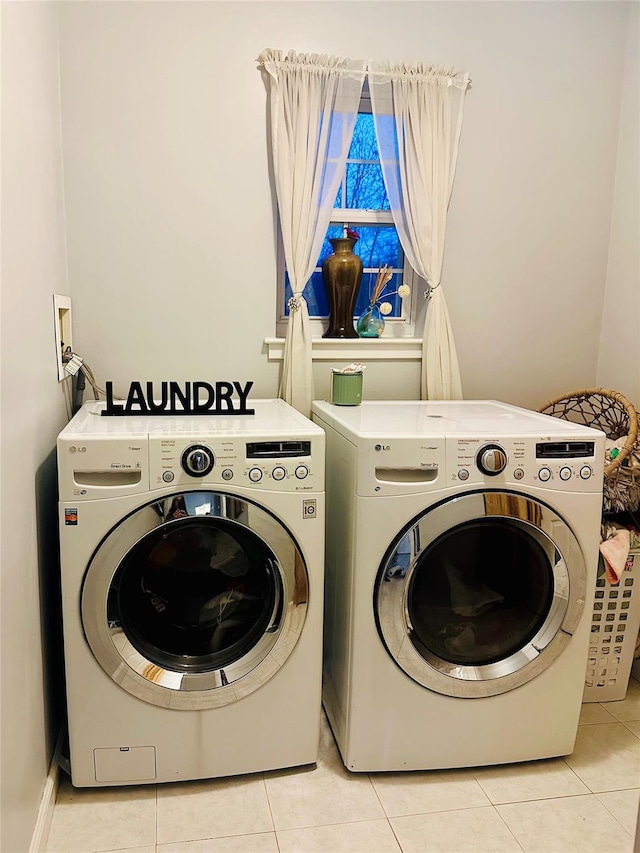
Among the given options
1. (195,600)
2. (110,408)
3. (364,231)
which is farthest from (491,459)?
(364,231)

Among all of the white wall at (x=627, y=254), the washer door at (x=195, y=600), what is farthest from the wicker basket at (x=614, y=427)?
the washer door at (x=195, y=600)

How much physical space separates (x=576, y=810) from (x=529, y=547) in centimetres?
70

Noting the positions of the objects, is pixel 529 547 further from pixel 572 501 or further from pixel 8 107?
pixel 8 107

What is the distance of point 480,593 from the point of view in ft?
6.27

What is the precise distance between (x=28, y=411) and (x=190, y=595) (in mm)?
627

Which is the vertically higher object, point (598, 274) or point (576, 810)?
point (598, 274)

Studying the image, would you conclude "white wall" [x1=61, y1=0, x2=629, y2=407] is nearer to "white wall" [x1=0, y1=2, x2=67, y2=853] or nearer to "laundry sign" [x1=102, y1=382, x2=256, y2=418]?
"white wall" [x1=0, y1=2, x2=67, y2=853]

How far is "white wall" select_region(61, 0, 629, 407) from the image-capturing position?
7.36 feet

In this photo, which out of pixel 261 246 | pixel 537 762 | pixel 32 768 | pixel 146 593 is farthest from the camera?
pixel 261 246

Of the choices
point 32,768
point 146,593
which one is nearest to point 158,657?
point 146,593

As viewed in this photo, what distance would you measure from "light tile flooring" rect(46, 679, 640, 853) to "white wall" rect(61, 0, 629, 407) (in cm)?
129

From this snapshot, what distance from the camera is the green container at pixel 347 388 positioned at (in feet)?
7.42

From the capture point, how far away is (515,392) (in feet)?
8.89

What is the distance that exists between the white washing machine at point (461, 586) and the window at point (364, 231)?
0.77 metres
